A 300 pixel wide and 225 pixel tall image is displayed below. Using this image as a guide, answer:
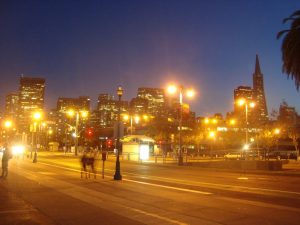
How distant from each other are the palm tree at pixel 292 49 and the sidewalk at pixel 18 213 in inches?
868

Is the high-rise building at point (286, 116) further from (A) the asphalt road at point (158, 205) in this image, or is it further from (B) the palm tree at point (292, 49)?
(A) the asphalt road at point (158, 205)

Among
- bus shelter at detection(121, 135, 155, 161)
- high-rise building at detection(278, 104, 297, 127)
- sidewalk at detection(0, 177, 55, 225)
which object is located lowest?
sidewalk at detection(0, 177, 55, 225)

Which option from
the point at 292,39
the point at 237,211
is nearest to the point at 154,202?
the point at 237,211

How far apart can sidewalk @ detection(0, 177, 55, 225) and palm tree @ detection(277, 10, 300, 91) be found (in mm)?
22052

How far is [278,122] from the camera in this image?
6481cm

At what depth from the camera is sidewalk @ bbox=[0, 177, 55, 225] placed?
10.2 metres

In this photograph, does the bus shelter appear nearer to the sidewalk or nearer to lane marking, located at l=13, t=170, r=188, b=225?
lane marking, located at l=13, t=170, r=188, b=225

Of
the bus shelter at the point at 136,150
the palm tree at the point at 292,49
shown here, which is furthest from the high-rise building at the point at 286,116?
the palm tree at the point at 292,49

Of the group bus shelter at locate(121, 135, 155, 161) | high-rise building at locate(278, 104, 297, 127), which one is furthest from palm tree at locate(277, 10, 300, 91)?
high-rise building at locate(278, 104, 297, 127)

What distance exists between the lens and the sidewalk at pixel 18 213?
10243mm

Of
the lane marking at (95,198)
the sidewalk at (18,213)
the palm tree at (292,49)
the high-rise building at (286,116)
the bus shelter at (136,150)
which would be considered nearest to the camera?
the sidewalk at (18,213)

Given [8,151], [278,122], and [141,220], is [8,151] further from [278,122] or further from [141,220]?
[278,122]

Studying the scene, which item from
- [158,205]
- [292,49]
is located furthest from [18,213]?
[292,49]

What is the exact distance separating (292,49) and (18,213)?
2345 cm
